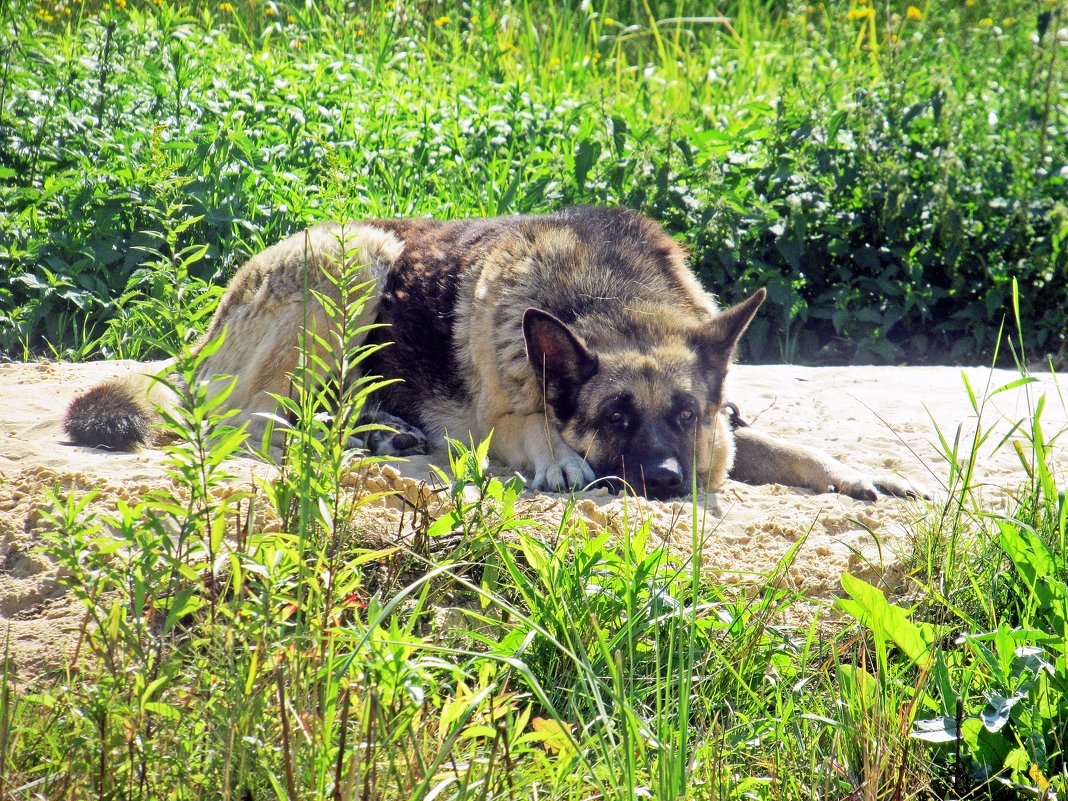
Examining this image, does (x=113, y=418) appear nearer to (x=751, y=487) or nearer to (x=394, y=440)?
(x=394, y=440)

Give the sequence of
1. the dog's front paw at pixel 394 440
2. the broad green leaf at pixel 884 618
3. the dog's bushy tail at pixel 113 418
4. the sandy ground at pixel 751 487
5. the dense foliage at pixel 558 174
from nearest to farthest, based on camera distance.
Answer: the broad green leaf at pixel 884 618
the sandy ground at pixel 751 487
the dog's bushy tail at pixel 113 418
the dog's front paw at pixel 394 440
the dense foliage at pixel 558 174

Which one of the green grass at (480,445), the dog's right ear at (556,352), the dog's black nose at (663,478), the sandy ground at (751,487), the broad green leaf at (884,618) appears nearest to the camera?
the green grass at (480,445)

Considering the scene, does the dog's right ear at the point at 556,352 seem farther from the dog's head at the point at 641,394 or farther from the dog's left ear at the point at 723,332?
the dog's left ear at the point at 723,332

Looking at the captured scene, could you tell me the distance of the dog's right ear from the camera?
4.19 metres

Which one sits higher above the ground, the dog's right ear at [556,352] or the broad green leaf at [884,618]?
the dog's right ear at [556,352]

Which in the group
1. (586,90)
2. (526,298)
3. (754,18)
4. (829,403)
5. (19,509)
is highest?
(754,18)

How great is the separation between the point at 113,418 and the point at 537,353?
66.3 inches

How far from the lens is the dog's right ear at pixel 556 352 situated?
4191 millimetres

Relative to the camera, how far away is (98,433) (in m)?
3.89

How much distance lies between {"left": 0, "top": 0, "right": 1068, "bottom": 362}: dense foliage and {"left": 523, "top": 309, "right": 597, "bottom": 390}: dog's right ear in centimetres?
188

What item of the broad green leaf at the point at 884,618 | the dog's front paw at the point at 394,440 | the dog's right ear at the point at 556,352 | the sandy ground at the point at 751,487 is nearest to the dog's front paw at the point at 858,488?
the sandy ground at the point at 751,487

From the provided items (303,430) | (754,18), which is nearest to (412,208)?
(303,430)

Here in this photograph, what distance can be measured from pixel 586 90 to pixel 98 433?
233 inches

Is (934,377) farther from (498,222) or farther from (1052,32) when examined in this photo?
(1052,32)
